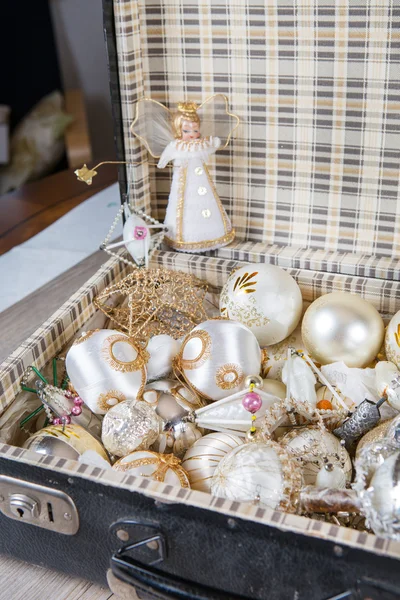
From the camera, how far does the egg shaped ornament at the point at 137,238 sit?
1.09 m

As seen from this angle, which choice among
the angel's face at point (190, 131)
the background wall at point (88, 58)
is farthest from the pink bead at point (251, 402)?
the background wall at point (88, 58)

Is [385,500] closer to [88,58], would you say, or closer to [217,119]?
[217,119]

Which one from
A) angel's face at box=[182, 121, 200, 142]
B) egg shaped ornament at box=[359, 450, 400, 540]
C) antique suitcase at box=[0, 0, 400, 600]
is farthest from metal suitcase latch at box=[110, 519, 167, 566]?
angel's face at box=[182, 121, 200, 142]

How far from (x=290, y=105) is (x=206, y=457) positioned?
0.59 m

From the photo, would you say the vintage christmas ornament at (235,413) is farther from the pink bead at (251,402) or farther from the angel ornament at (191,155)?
the angel ornament at (191,155)

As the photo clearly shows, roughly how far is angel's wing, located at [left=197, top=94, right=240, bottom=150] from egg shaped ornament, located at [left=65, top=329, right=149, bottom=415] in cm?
41

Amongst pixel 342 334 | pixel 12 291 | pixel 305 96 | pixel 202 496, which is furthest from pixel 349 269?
pixel 12 291

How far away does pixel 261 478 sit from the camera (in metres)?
0.67

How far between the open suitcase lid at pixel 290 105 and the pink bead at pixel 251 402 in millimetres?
339

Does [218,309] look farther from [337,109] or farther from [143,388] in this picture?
[337,109]

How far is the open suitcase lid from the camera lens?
99 centimetres

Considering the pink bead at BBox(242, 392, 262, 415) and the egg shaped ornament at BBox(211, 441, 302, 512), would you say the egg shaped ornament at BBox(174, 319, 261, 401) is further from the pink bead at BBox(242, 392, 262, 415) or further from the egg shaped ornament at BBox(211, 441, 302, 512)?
the egg shaped ornament at BBox(211, 441, 302, 512)

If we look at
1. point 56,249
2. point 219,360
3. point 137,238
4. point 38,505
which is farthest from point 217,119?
point 38,505

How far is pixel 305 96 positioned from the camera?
1.03 meters
